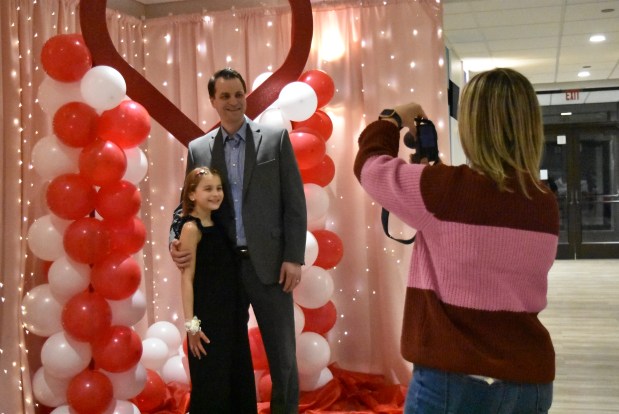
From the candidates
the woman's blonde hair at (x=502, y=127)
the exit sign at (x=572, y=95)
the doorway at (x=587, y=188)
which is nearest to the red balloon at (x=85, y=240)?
the woman's blonde hair at (x=502, y=127)

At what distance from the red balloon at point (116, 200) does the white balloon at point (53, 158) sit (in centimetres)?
19

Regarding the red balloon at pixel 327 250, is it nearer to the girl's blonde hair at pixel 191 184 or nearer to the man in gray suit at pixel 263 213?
the man in gray suit at pixel 263 213

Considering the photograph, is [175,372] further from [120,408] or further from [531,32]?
[531,32]

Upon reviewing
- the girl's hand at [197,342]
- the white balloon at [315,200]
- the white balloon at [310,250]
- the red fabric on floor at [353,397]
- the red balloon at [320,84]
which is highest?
the red balloon at [320,84]

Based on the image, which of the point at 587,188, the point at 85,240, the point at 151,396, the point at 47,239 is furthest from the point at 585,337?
the point at 587,188

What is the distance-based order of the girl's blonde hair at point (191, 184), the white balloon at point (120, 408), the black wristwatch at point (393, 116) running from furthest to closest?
the white balloon at point (120, 408) < the girl's blonde hair at point (191, 184) < the black wristwatch at point (393, 116)

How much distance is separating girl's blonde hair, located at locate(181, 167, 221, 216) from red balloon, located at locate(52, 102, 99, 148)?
62cm

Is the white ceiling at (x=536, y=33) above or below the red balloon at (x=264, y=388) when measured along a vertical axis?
above

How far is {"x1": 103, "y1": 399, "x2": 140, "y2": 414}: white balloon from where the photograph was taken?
3342 mm

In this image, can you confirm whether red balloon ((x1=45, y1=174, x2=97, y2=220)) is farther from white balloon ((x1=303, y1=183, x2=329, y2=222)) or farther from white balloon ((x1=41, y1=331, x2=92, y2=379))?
white balloon ((x1=303, y1=183, x2=329, y2=222))

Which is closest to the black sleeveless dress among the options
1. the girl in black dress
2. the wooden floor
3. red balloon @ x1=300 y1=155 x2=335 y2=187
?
the girl in black dress

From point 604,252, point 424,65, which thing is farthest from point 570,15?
point 604,252

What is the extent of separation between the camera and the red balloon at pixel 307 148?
143 inches

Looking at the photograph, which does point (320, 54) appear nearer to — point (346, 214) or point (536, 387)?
point (346, 214)
